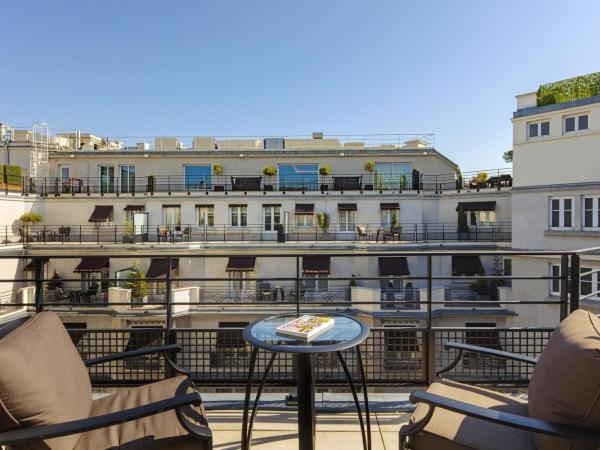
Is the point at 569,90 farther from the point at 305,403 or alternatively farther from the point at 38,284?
the point at 38,284

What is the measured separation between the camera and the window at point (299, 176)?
72.6 ft

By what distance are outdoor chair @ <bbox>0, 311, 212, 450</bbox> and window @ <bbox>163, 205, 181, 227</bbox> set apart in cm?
2014

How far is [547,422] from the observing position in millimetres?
1353

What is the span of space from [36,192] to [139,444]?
85.0 ft

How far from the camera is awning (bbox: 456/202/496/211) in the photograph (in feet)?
62.8

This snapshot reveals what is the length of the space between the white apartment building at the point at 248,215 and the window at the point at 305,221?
127 mm

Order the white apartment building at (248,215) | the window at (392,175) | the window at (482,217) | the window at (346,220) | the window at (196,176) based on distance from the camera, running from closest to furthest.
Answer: the white apartment building at (248,215), the window at (482,217), the window at (346,220), the window at (392,175), the window at (196,176)

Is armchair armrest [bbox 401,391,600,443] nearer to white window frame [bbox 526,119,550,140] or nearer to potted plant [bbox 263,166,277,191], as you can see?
white window frame [bbox 526,119,550,140]

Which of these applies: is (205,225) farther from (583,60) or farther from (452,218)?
(583,60)

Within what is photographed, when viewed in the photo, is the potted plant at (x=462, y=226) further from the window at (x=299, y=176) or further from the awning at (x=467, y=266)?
the window at (x=299, y=176)

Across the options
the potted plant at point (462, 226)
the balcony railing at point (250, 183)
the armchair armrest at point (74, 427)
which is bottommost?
the armchair armrest at point (74, 427)

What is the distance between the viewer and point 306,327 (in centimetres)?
204

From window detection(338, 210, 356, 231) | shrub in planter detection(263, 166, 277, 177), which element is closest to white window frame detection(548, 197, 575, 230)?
window detection(338, 210, 356, 231)

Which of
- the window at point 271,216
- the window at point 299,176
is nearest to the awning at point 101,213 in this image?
the window at point 271,216
